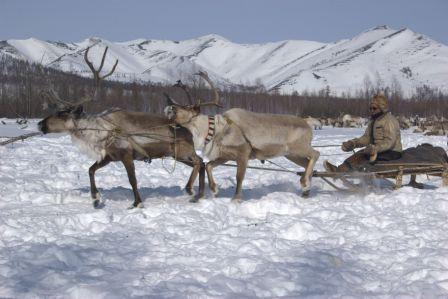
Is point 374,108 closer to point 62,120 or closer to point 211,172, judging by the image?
point 211,172

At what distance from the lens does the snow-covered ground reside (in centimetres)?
485

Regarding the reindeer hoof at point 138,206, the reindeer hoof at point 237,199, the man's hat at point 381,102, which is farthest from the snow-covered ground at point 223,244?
the man's hat at point 381,102

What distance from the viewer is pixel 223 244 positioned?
6.21 m

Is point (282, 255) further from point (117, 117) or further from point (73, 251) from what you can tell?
point (117, 117)

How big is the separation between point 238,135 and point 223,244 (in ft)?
10.3

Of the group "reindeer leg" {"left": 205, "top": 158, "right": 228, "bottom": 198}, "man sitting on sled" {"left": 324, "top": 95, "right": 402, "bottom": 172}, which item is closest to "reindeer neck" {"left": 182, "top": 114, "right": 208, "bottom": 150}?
"reindeer leg" {"left": 205, "top": 158, "right": 228, "bottom": 198}

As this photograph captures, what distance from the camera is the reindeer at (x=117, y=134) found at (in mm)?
8766

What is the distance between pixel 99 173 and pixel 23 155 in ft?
14.0

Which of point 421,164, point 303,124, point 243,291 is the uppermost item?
point 303,124

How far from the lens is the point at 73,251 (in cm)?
584

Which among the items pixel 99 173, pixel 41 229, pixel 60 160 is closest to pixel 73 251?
pixel 41 229

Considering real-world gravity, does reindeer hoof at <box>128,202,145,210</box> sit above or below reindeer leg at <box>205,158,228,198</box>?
below

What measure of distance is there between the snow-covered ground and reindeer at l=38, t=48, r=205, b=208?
2.63 feet

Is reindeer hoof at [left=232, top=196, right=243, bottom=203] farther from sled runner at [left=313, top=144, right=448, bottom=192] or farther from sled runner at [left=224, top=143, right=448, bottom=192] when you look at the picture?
sled runner at [left=313, top=144, right=448, bottom=192]
